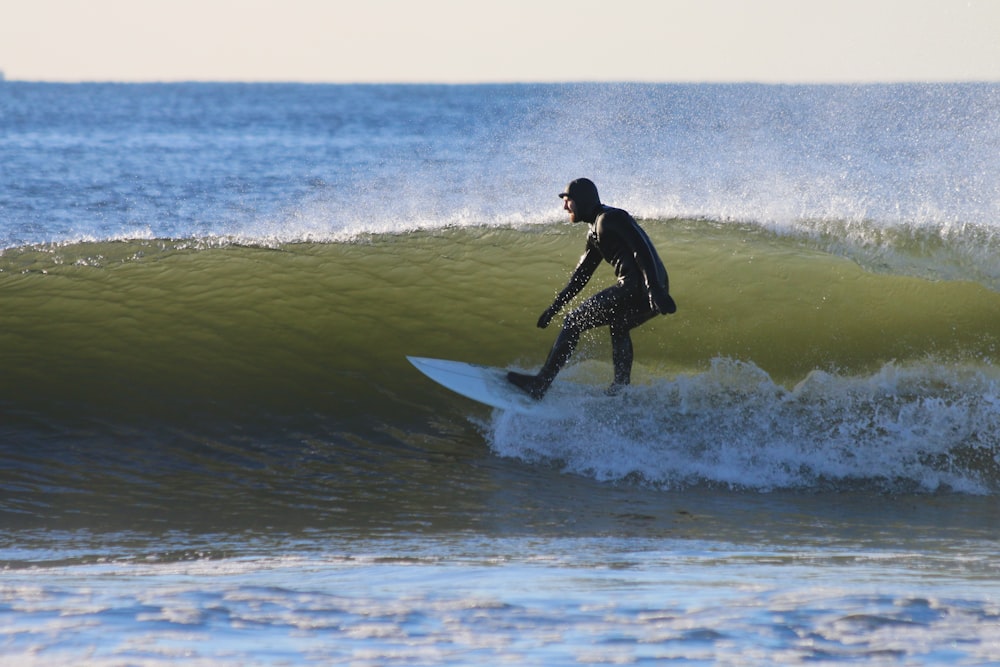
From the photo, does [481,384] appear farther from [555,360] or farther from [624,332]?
[624,332]

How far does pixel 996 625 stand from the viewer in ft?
11.0

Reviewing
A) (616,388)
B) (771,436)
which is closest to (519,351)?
(616,388)

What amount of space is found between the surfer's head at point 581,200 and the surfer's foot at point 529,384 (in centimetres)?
100

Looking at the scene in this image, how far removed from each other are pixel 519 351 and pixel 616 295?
192 cm

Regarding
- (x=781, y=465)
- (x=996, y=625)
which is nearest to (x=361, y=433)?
(x=781, y=465)

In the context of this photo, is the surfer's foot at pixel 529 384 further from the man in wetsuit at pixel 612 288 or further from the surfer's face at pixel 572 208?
the surfer's face at pixel 572 208

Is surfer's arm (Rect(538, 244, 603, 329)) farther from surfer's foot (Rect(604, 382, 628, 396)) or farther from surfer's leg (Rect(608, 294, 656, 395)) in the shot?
surfer's foot (Rect(604, 382, 628, 396))

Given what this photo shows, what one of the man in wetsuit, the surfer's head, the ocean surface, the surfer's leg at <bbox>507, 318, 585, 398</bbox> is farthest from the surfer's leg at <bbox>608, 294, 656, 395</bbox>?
the surfer's head

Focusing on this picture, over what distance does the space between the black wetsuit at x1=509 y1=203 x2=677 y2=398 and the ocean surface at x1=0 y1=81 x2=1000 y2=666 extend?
0.26 metres

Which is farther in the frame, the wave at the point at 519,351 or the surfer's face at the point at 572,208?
the wave at the point at 519,351

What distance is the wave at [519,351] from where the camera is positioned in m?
6.59

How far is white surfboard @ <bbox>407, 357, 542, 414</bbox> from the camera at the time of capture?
261 inches

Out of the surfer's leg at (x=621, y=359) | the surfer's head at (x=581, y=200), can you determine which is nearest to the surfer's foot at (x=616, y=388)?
the surfer's leg at (x=621, y=359)

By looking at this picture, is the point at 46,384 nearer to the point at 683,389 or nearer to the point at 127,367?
the point at 127,367
